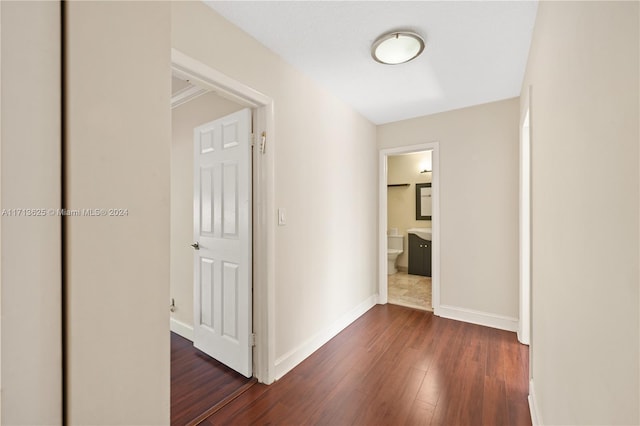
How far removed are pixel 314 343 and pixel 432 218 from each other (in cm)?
191

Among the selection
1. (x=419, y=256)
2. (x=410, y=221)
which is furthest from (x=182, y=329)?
(x=410, y=221)

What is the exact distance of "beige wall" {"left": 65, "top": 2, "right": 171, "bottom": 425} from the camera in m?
0.36

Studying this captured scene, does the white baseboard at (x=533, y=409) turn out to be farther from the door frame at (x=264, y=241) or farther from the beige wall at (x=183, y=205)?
the beige wall at (x=183, y=205)

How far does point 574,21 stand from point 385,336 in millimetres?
2530

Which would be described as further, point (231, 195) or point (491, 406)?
point (231, 195)

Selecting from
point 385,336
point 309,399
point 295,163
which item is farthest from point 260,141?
point 385,336

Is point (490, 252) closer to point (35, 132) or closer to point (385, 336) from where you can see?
point (385, 336)

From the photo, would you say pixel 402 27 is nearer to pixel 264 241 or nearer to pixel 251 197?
pixel 251 197

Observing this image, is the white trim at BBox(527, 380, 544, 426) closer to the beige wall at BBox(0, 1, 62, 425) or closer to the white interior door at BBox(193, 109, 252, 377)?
the white interior door at BBox(193, 109, 252, 377)

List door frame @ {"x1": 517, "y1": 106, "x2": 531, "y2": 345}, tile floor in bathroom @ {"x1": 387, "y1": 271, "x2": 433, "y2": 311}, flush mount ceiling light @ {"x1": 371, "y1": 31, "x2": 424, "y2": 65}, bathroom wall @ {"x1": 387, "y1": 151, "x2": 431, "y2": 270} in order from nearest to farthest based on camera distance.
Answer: flush mount ceiling light @ {"x1": 371, "y1": 31, "x2": 424, "y2": 65}, door frame @ {"x1": 517, "y1": 106, "x2": 531, "y2": 345}, tile floor in bathroom @ {"x1": 387, "y1": 271, "x2": 433, "y2": 311}, bathroom wall @ {"x1": 387, "y1": 151, "x2": 431, "y2": 270}

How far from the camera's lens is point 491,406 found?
1751 millimetres

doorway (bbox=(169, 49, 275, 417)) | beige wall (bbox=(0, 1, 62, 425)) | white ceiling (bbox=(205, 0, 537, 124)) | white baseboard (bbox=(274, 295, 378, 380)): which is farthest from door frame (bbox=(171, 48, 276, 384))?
beige wall (bbox=(0, 1, 62, 425))

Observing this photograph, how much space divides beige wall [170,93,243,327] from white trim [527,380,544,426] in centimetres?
262

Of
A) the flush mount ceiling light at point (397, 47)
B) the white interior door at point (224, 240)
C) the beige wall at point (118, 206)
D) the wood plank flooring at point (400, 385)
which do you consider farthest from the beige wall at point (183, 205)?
the beige wall at point (118, 206)
